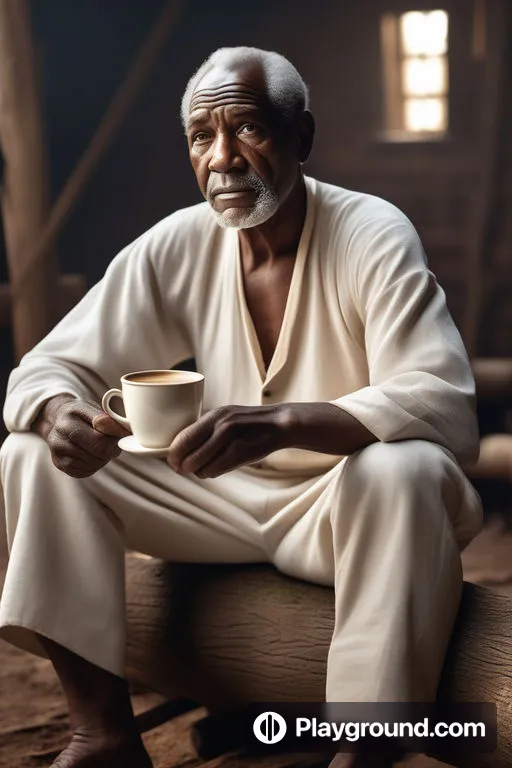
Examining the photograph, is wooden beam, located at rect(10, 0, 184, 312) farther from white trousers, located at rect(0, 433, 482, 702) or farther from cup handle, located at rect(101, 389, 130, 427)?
cup handle, located at rect(101, 389, 130, 427)

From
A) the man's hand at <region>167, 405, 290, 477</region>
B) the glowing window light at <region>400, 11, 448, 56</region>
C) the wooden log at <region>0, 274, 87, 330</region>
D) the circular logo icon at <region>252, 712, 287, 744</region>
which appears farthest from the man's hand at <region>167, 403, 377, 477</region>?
the glowing window light at <region>400, 11, 448, 56</region>

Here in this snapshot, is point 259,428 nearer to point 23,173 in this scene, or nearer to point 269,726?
point 269,726

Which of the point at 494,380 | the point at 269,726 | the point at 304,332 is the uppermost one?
the point at 304,332

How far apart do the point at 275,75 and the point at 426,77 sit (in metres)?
6.58

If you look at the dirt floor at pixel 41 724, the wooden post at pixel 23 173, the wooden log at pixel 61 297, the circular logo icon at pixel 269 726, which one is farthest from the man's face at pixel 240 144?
the wooden log at pixel 61 297

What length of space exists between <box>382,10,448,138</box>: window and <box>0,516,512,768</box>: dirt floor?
621 centimetres

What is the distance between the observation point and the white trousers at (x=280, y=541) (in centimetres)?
242

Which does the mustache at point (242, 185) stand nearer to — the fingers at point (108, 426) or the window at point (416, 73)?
the fingers at point (108, 426)

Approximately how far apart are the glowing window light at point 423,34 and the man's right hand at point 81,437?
6.90 m

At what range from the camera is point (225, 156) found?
2.73 meters

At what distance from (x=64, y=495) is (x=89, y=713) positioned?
1.73 feet

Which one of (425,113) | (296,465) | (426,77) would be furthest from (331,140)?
(296,465)

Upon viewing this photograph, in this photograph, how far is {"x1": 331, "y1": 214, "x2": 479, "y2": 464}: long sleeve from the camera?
251 cm

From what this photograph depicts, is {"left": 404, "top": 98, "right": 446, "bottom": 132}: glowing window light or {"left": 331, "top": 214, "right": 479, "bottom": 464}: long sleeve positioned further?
{"left": 404, "top": 98, "right": 446, "bottom": 132}: glowing window light
